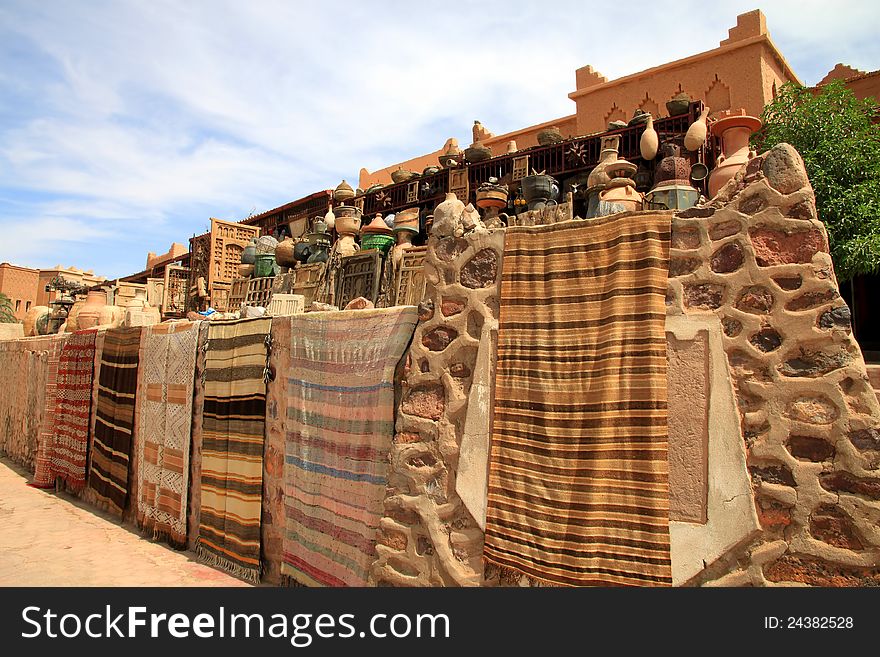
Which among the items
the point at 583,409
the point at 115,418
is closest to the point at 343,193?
the point at 115,418

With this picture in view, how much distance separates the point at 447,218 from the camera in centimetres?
312

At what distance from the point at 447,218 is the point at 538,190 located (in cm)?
773

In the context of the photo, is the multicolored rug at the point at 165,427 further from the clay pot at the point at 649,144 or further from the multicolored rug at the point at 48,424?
the clay pot at the point at 649,144

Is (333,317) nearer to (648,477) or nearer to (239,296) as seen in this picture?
(648,477)

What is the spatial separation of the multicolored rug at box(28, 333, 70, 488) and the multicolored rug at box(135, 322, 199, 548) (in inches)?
106

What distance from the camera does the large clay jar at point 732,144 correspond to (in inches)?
276

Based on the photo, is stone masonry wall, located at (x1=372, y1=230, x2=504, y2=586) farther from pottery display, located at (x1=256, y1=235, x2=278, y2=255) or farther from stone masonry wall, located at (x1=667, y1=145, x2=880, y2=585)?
pottery display, located at (x1=256, y1=235, x2=278, y2=255)

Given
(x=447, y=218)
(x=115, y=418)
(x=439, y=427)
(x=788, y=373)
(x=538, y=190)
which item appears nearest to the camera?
(x=788, y=373)

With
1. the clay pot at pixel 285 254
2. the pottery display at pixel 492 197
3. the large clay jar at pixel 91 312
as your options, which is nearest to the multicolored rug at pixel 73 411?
the large clay jar at pixel 91 312

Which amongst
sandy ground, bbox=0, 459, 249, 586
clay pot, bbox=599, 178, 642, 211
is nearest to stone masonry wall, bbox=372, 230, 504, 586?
sandy ground, bbox=0, 459, 249, 586

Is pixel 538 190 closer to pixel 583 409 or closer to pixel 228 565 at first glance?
pixel 228 565

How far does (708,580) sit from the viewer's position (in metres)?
2.15
